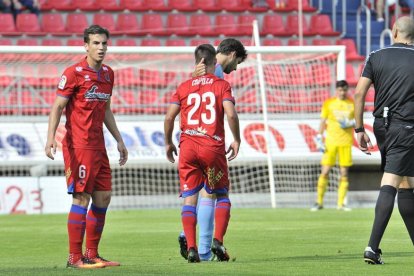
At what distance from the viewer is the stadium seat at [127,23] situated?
2430 cm

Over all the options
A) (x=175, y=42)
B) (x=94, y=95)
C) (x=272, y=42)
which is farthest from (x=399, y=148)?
(x=272, y=42)

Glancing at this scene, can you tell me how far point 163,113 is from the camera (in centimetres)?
2041

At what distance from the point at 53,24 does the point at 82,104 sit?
15.4 m

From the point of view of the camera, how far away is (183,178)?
9156 mm

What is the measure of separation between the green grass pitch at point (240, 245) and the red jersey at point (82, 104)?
1.05 metres

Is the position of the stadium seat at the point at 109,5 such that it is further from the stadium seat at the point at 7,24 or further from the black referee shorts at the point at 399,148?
the black referee shorts at the point at 399,148

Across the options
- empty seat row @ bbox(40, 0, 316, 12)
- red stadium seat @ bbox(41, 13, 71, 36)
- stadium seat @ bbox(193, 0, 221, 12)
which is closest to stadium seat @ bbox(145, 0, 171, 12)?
empty seat row @ bbox(40, 0, 316, 12)

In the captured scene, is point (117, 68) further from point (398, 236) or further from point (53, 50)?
point (398, 236)

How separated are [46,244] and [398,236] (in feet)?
12.9

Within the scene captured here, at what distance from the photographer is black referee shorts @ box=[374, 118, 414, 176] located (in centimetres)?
865

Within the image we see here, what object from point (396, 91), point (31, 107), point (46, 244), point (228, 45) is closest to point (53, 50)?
point (31, 107)

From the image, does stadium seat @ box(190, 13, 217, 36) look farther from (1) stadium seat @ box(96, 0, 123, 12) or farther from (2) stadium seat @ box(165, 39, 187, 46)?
(1) stadium seat @ box(96, 0, 123, 12)

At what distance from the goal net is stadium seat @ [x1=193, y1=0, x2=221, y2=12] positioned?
15.1ft

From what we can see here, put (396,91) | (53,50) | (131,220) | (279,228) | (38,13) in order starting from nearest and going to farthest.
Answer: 1. (396,91)
2. (279,228)
3. (131,220)
4. (53,50)
5. (38,13)
